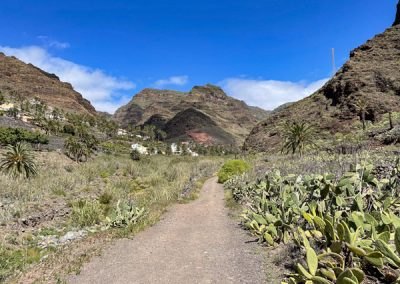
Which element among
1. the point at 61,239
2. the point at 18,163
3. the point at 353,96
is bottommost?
the point at 61,239

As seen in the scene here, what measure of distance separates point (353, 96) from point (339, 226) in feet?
174

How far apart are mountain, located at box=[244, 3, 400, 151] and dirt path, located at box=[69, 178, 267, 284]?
140 feet

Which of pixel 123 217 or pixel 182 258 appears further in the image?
pixel 123 217

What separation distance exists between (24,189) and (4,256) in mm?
14485

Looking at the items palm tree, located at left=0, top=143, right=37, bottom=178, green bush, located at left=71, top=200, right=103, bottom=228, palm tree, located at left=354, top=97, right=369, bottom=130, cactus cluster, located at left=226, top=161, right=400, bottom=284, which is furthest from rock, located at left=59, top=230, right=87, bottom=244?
palm tree, located at left=354, top=97, right=369, bottom=130

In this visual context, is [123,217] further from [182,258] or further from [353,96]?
[353,96]

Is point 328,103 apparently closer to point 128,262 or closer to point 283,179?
point 283,179

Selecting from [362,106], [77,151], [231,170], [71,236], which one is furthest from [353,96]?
[71,236]

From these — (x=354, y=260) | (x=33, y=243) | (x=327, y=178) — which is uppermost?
(x=327, y=178)

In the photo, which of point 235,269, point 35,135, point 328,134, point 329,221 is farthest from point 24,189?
point 35,135

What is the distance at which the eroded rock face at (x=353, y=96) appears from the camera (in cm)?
5006

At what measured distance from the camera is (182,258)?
26.1 ft

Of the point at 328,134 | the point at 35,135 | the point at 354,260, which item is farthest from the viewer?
the point at 35,135

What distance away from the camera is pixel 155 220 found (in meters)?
12.3
